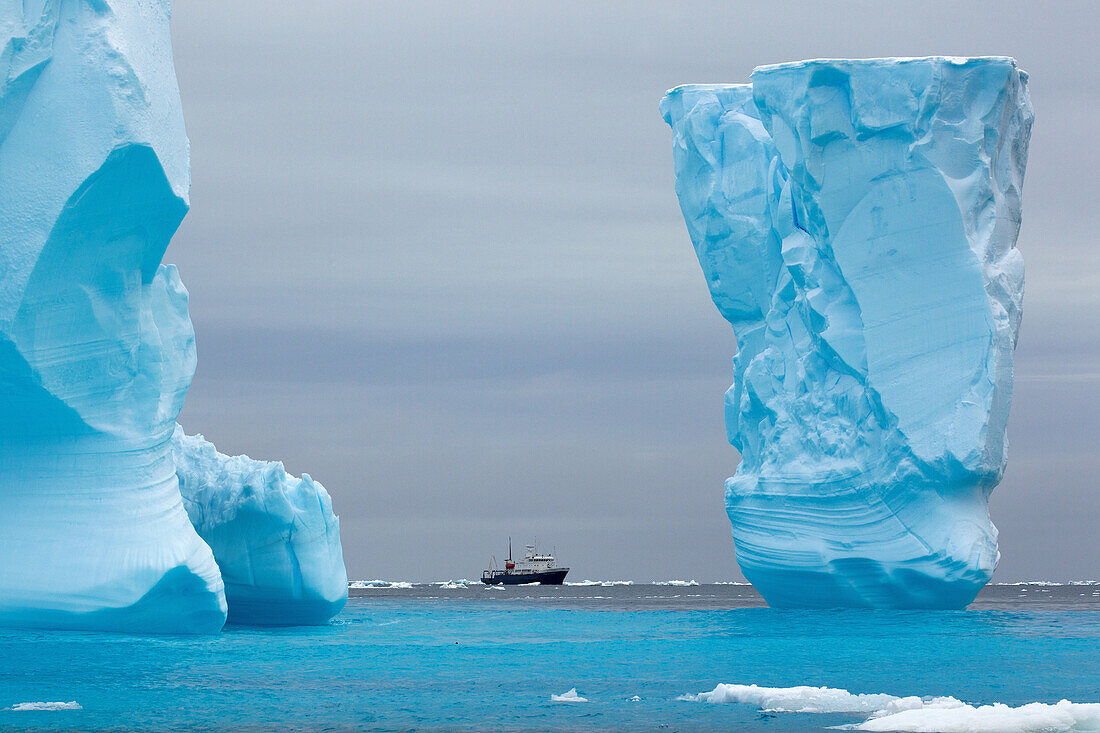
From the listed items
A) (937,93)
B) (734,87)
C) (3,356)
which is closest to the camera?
(3,356)

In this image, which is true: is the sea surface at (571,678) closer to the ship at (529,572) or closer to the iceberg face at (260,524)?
the iceberg face at (260,524)

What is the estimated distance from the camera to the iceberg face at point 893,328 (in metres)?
21.8

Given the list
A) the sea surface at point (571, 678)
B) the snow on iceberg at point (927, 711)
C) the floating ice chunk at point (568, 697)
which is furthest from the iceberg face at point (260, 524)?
the snow on iceberg at point (927, 711)

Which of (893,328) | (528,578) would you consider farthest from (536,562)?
(893,328)

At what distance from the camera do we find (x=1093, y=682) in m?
14.6

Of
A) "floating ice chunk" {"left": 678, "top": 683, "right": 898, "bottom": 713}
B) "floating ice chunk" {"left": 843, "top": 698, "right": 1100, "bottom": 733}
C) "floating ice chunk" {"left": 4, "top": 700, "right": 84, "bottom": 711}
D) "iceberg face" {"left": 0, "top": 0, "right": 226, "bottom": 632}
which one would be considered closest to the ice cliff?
"iceberg face" {"left": 0, "top": 0, "right": 226, "bottom": 632}

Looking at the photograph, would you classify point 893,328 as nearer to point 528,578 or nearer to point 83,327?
point 83,327

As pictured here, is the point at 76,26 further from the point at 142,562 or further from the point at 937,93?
the point at 937,93

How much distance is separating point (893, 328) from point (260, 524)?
30.9 ft

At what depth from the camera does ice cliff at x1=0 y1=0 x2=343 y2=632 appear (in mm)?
16172

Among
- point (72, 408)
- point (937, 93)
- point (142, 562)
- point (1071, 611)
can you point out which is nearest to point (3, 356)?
point (72, 408)

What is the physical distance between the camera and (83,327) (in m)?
16.8

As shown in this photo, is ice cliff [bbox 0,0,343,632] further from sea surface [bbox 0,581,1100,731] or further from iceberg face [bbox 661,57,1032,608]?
iceberg face [bbox 661,57,1032,608]

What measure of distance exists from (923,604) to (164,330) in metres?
11.9
